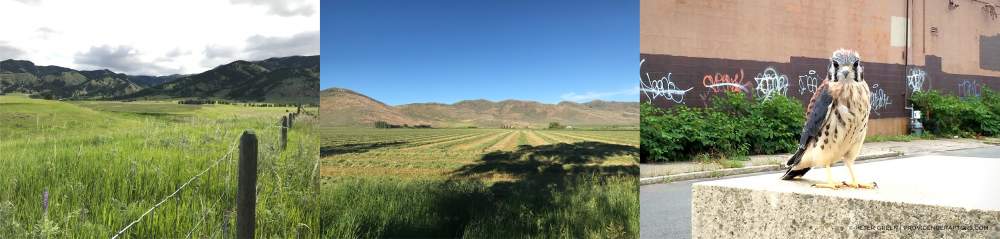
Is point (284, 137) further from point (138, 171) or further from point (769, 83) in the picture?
point (769, 83)

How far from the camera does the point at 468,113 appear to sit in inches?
235

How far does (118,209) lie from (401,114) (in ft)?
7.92

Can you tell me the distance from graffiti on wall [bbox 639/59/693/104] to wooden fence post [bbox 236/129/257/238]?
7.50 meters

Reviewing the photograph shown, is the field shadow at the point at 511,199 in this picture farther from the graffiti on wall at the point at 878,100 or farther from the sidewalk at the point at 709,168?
the graffiti on wall at the point at 878,100

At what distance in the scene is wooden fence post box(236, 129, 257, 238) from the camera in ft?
9.88

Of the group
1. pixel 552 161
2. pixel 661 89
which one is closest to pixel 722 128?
pixel 661 89

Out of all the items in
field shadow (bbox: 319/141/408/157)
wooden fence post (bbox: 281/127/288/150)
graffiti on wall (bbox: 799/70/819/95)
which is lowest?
field shadow (bbox: 319/141/408/157)

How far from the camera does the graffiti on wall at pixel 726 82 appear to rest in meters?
10.5

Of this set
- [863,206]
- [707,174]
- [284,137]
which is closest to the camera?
[863,206]

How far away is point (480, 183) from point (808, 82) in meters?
8.74

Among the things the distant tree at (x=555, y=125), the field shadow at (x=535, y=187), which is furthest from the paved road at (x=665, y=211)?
the distant tree at (x=555, y=125)

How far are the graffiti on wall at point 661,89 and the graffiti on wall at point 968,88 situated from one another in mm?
10570

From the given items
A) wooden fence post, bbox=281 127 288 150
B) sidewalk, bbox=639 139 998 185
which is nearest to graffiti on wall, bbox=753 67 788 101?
sidewalk, bbox=639 139 998 185

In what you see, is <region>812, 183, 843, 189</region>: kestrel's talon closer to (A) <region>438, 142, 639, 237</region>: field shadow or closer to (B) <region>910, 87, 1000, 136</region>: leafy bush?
(A) <region>438, 142, 639, 237</region>: field shadow
